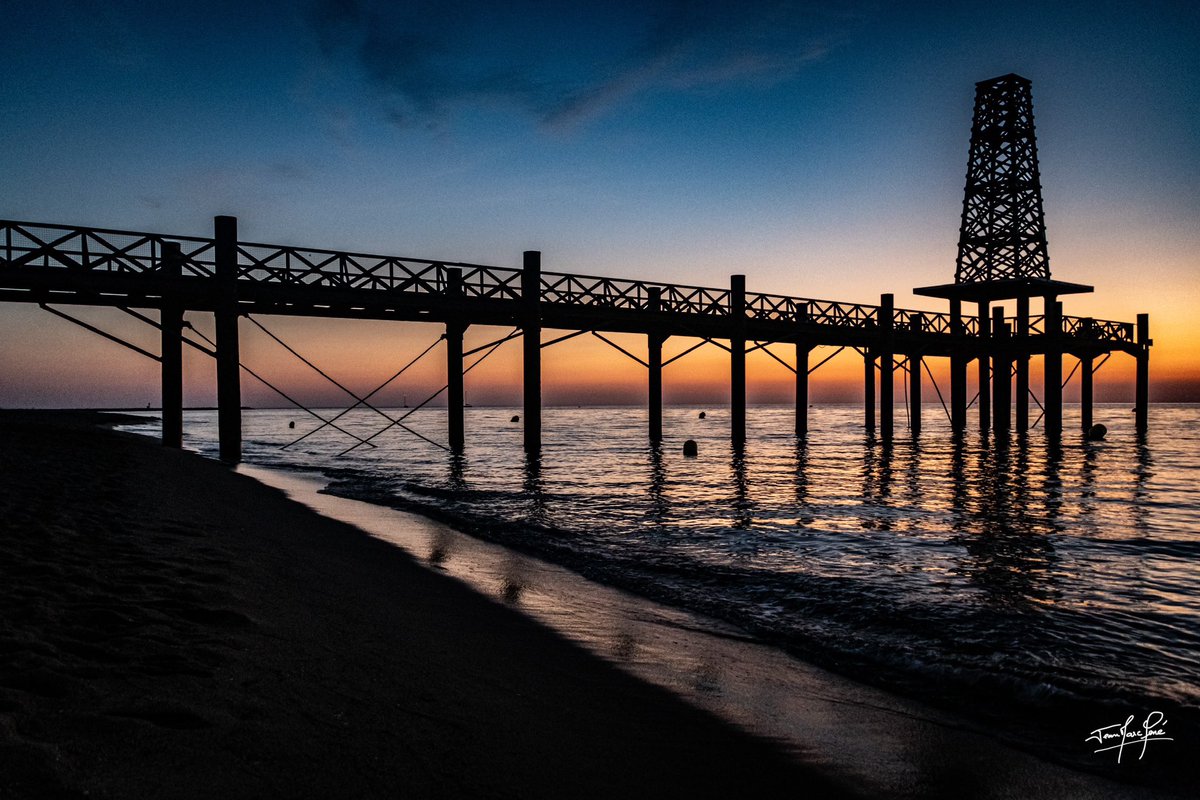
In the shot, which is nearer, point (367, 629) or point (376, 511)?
point (367, 629)

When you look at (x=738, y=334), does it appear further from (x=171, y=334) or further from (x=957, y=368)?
(x=171, y=334)

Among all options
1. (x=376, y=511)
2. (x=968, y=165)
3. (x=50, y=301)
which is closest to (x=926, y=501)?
(x=376, y=511)

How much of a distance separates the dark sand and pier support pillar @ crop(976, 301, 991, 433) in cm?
3499

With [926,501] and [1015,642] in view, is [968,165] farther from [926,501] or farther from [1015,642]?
[1015,642]

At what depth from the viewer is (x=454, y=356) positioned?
72.1ft

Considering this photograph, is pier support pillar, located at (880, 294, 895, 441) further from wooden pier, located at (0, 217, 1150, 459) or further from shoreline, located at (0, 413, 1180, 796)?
shoreline, located at (0, 413, 1180, 796)

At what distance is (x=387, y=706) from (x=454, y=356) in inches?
752

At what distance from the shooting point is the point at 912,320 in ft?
112

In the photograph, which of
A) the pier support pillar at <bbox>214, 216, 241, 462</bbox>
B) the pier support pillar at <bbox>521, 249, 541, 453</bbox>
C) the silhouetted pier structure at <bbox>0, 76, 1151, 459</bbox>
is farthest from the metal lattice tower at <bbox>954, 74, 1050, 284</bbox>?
the pier support pillar at <bbox>214, 216, 241, 462</bbox>

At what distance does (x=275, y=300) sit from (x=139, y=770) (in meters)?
17.0

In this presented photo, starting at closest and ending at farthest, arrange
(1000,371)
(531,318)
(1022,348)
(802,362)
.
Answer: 1. (531,318)
2. (802,362)
3. (1022,348)
4. (1000,371)
